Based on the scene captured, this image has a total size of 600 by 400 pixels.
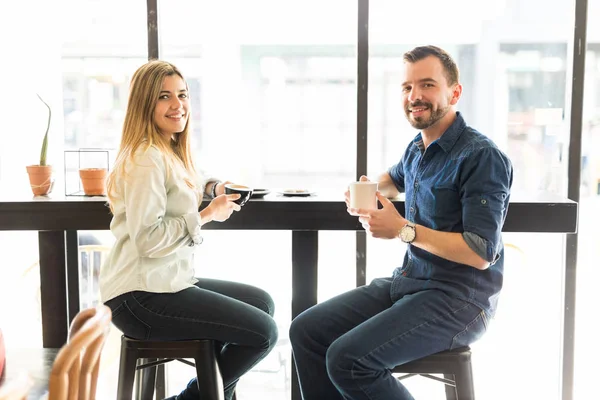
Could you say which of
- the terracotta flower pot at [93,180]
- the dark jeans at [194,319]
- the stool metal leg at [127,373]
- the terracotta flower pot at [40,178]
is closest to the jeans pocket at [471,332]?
the dark jeans at [194,319]

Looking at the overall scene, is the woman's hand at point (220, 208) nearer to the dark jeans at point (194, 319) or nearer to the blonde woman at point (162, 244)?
the blonde woman at point (162, 244)

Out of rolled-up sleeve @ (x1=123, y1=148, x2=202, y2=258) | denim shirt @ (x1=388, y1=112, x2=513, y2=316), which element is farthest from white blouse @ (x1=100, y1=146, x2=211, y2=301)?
denim shirt @ (x1=388, y1=112, x2=513, y2=316)

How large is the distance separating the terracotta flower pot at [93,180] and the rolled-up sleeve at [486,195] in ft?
4.18

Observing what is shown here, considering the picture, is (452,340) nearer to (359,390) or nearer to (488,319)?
(488,319)

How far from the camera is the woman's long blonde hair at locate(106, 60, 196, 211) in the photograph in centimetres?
185

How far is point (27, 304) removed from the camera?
8.93 feet

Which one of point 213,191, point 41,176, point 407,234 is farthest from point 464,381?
point 41,176

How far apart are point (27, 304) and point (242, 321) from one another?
4.38 ft

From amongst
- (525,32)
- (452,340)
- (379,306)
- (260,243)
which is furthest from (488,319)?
(525,32)

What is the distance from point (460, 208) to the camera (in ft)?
5.92

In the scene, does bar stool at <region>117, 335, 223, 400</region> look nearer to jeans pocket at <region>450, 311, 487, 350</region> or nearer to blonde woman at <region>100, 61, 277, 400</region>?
blonde woman at <region>100, 61, 277, 400</region>

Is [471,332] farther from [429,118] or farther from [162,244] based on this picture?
[162,244]

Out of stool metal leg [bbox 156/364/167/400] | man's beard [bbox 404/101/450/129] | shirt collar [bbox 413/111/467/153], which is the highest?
man's beard [bbox 404/101/450/129]

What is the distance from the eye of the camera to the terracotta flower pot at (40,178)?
226 centimetres
